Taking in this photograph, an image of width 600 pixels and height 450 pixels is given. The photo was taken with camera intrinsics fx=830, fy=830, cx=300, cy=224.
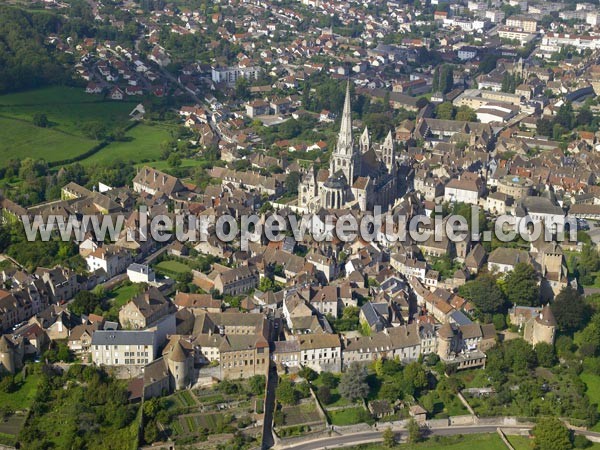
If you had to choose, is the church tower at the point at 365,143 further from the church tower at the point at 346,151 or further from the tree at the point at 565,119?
the tree at the point at 565,119

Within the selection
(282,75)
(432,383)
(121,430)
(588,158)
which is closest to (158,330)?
(121,430)

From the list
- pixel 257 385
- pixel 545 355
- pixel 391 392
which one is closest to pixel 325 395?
pixel 391 392

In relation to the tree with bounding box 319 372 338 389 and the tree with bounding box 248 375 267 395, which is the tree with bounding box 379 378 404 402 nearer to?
the tree with bounding box 319 372 338 389

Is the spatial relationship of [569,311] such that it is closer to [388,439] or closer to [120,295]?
[388,439]

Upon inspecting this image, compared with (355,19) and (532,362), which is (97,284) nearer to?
(532,362)

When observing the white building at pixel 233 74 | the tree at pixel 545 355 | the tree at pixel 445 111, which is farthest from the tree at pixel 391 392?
the white building at pixel 233 74

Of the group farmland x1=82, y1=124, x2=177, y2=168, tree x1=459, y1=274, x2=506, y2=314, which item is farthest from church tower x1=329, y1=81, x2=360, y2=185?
farmland x1=82, y1=124, x2=177, y2=168
